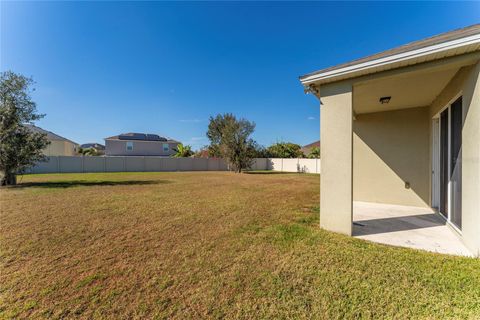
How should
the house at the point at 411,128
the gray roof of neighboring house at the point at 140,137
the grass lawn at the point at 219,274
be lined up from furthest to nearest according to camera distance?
1. the gray roof of neighboring house at the point at 140,137
2. the house at the point at 411,128
3. the grass lawn at the point at 219,274

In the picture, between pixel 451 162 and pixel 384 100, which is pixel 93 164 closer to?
pixel 384 100

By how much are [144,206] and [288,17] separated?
10343mm

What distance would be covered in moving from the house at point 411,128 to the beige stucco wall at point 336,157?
0.7 inches

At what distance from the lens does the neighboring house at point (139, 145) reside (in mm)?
26734

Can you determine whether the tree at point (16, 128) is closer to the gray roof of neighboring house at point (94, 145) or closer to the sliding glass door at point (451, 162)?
the sliding glass door at point (451, 162)

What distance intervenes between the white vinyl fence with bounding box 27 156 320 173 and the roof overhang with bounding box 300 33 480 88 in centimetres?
1955

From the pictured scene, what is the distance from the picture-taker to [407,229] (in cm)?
392

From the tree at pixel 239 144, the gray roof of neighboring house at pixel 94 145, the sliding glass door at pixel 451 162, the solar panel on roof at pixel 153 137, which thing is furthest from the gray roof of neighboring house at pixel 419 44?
the gray roof of neighboring house at pixel 94 145

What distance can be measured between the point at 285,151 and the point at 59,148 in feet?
105

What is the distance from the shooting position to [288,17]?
917 cm

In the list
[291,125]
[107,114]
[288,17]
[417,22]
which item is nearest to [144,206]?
[288,17]

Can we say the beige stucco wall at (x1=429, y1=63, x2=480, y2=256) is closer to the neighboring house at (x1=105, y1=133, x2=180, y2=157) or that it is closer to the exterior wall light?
the exterior wall light

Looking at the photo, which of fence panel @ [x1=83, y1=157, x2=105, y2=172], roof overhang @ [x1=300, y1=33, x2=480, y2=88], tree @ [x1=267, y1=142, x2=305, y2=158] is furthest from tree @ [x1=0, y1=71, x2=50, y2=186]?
tree @ [x1=267, y1=142, x2=305, y2=158]

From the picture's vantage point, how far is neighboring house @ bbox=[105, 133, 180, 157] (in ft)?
87.7
